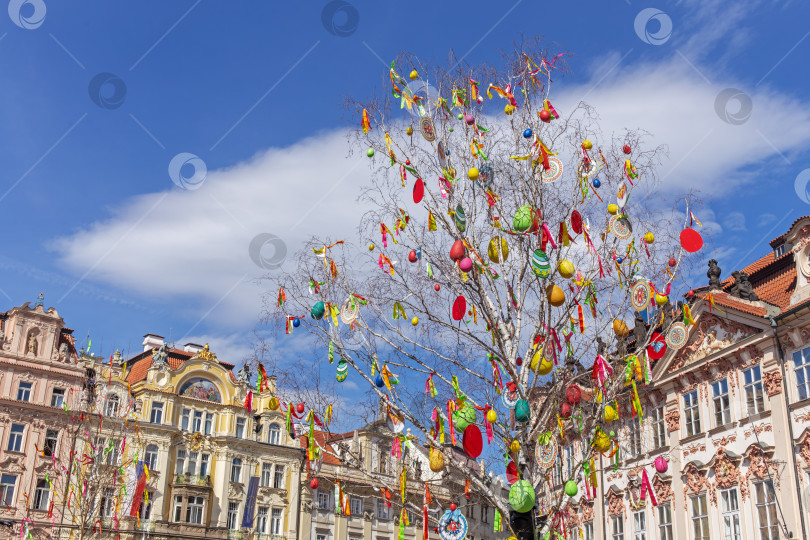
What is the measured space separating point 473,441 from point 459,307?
97.1 inches

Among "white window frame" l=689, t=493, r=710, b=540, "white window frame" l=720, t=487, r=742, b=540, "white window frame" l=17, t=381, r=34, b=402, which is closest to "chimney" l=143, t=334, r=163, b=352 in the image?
"white window frame" l=17, t=381, r=34, b=402

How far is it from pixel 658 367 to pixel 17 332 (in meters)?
30.0

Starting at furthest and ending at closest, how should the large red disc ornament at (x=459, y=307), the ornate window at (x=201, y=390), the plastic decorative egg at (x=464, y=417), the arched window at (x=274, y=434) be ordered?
the arched window at (x=274, y=434) < the ornate window at (x=201, y=390) < the large red disc ornament at (x=459, y=307) < the plastic decorative egg at (x=464, y=417)

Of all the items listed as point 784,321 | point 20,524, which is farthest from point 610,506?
point 20,524

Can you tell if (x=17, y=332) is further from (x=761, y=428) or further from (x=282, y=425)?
(x=761, y=428)

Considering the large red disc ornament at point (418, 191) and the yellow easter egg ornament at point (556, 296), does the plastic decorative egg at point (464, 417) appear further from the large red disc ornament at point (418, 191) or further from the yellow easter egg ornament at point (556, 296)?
the large red disc ornament at point (418, 191)

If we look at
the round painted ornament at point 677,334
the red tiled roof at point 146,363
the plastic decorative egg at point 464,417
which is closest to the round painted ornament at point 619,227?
the plastic decorative egg at point 464,417

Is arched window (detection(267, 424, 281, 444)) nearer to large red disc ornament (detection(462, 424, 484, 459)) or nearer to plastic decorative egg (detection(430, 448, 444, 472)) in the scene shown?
plastic decorative egg (detection(430, 448, 444, 472))

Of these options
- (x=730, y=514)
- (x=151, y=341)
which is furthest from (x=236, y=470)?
(x=730, y=514)

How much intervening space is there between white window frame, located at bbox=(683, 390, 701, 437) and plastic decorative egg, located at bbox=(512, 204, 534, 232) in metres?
12.1

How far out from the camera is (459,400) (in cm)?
1418

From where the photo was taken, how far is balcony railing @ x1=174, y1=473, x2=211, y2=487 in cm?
4062

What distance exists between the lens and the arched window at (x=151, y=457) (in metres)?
40.2

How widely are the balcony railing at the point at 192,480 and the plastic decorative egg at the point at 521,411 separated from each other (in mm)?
31822
